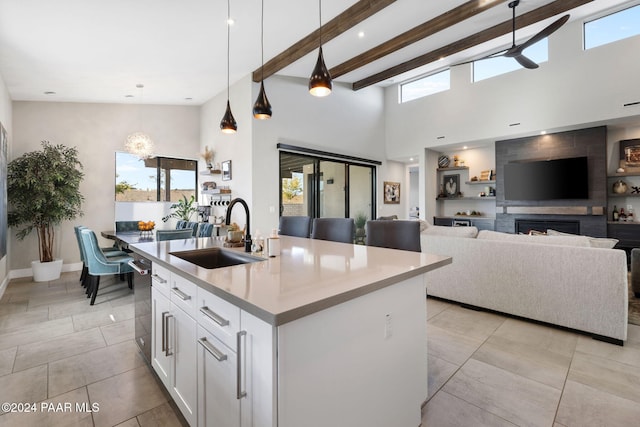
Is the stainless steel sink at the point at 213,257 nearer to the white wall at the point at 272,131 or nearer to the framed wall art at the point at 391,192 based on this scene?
the white wall at the point at 272,131

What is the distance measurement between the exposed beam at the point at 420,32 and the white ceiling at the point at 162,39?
0.37 ft

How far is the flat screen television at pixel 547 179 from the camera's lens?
5.83 metres

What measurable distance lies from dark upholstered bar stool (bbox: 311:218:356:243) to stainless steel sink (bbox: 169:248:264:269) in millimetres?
1169

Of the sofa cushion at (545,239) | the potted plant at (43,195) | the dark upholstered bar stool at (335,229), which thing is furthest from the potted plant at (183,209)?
the sofa cushion at (545,239)

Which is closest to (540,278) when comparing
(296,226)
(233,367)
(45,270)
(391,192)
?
(296,226)

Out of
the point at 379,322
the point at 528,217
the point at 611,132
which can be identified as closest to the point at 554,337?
the point at 379,322

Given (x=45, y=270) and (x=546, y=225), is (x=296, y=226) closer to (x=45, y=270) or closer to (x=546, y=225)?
(x=45, y=270)

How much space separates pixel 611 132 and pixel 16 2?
9.05 m

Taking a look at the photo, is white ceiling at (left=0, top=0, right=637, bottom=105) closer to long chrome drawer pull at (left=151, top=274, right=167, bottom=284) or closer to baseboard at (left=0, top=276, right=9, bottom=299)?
long chrome drawer pull at (left=151, top=274, right=167, bottom=284)

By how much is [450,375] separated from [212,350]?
1715 mm

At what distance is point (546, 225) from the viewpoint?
20.7 ft

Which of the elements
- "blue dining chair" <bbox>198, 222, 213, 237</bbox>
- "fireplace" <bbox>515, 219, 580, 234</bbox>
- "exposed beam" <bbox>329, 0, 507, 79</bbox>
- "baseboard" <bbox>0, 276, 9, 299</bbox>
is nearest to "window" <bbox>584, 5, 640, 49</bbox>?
"exposed beam" <bbox>329, 0, 507, 79</bbox>

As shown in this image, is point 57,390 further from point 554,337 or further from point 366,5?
point 366,5

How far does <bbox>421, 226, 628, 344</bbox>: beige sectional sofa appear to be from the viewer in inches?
97.5
